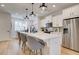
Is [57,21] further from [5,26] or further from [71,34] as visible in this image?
[5,26]

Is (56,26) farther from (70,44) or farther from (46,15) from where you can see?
(70,44)

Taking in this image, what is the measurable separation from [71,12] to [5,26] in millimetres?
4557

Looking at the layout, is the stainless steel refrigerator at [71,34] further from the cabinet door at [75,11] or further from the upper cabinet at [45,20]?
the upper cabinet at [45,20]

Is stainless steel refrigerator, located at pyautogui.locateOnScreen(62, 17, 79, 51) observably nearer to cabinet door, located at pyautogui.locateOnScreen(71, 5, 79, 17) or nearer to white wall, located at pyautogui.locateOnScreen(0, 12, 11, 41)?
cabinet door, located at pyautogui.locateOnScreen(71, 5, 79, 17)

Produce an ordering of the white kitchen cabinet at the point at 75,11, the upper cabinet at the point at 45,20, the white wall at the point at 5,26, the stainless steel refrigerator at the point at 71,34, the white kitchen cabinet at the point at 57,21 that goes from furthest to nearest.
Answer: the white wall at the point at 5,26
the white kitchen cabinet at the point at 57,21
the upper cabinet at the point at 45,20
the white kitchen cabinet at the point at 75,11
the stainless steel refrigerator at the point at 71,34

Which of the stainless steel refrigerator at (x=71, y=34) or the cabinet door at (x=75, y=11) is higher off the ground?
the cabinet door at (x=75, y=11)

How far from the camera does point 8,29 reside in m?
7.65

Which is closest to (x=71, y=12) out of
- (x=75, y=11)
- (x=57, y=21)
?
(x=75, y=11)

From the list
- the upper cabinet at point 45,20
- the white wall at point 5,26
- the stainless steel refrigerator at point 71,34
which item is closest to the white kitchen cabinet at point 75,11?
the stainless steel refrigerator at point 71,34

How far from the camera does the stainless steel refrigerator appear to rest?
419cm

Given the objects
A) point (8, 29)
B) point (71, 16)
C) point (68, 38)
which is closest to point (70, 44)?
point (68, 38)

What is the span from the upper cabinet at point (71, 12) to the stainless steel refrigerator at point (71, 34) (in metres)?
0.21

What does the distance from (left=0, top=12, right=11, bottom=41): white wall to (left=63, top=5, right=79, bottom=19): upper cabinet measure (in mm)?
3971

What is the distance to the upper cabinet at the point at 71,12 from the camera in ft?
14.4
